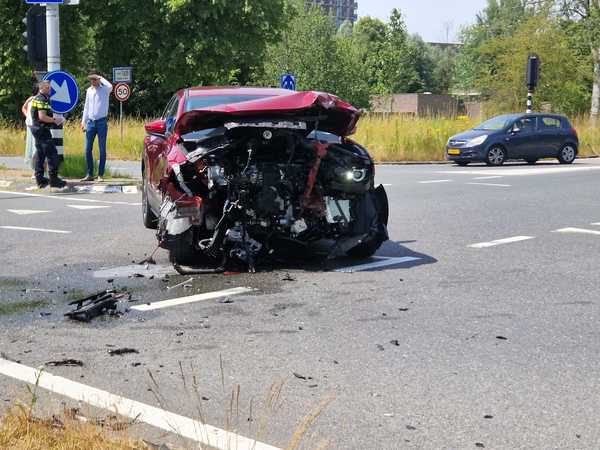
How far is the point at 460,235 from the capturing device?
978 centimetres

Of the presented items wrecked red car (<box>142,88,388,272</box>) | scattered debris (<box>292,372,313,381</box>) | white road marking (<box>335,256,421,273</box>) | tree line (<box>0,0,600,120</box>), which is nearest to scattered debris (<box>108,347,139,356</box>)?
scattered debris (<box>292,372,313,381</box>)

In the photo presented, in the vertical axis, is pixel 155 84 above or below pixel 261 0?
below

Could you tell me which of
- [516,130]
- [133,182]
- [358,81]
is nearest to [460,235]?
[133,182]

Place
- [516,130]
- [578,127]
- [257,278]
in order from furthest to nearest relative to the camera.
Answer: [578,127]
[516,130]
[257,278]

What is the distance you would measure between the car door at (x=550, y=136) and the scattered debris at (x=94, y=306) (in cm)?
2177

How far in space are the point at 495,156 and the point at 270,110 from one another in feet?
62.1

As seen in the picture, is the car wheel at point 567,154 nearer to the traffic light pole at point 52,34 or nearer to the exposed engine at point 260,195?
the traffic light pole at point 52,34

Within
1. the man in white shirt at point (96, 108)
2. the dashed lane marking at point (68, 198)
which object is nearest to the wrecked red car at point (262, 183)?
the dashed lane marking at point (68, 198)

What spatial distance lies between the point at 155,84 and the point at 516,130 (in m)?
32.4

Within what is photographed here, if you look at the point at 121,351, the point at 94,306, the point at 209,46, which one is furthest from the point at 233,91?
the point at 209,46

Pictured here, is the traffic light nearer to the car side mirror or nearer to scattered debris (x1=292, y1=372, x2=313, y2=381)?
the car side mirror

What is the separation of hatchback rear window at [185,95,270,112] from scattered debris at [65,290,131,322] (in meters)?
3.03

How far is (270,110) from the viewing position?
23.5 ft

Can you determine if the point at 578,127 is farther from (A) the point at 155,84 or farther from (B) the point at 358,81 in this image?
(B) the point at 358,81
